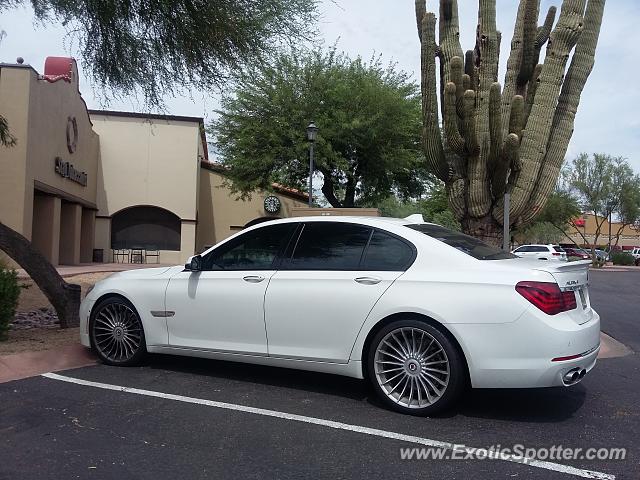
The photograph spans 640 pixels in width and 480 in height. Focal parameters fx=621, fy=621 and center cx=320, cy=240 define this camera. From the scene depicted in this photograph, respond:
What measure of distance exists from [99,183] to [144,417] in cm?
2605

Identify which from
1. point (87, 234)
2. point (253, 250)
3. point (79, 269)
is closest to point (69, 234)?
point (87, 234)

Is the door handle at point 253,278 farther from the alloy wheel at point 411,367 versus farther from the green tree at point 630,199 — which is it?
the green tree at point 630,199

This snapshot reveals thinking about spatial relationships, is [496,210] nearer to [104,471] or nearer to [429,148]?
[429,148]

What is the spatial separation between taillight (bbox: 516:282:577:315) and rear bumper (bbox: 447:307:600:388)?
0.05 m

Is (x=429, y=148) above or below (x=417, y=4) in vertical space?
below

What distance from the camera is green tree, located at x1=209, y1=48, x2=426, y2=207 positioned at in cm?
2191

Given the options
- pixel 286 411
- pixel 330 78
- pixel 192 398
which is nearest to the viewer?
pixel 286 411

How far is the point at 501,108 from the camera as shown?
11.4m

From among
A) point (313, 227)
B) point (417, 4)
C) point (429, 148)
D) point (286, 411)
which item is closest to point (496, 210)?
point (429, 148)

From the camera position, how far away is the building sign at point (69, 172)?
73.0ft

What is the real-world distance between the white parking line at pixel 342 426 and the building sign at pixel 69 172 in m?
18.0

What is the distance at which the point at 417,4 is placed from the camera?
12898 millimetres

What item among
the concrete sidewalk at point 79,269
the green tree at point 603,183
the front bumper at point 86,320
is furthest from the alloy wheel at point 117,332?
the green tree at point 603,183

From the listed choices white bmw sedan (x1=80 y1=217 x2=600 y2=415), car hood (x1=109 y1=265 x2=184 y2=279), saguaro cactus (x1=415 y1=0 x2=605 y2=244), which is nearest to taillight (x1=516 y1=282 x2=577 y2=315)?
white bmw sedan (x1=80 y1=217 x2=600 y2=415)
